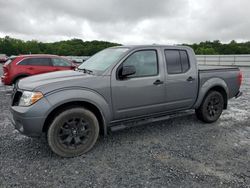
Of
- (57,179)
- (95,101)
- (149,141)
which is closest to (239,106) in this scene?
A: (149,141)

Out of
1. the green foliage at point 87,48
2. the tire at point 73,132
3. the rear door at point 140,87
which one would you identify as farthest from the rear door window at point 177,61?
the green foliage at point 87,48

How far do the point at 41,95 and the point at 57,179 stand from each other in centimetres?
120

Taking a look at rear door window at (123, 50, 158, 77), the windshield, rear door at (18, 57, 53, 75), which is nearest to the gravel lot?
rear door window at (123, 50, 158, 77)

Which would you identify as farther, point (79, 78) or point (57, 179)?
point (79, 78)

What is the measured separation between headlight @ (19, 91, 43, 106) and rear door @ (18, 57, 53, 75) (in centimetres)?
570

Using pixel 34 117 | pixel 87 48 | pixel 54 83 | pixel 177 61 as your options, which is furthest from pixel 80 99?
pixel 87 48

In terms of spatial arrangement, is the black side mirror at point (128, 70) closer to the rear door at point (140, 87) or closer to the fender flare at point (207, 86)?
the rear door at point (140, 87)

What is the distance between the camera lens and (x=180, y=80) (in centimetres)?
424

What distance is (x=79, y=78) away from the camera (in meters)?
3.34

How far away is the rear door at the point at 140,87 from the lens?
3.57 metres

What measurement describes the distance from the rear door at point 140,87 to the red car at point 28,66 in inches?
233

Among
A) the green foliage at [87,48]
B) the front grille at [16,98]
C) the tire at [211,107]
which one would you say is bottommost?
the tire at [211,107]

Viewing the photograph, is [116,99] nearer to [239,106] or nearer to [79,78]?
[79,78]

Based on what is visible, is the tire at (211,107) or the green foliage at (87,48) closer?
the tire at (211,107)
